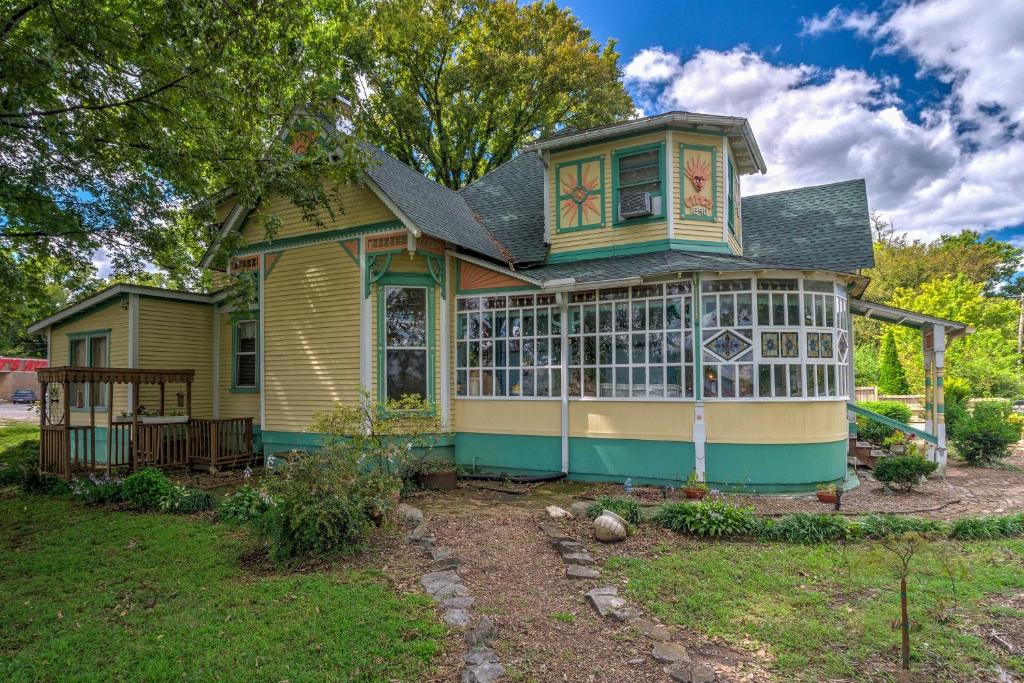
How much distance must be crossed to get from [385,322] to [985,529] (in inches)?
345

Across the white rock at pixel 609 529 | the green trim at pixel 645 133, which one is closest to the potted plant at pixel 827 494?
the white rock at pixel 609 529

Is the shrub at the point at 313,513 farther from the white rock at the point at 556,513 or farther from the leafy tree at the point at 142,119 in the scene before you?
the leafy tree at the point at 142,119

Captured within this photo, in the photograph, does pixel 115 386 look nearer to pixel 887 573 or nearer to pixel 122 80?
pixel 122 80

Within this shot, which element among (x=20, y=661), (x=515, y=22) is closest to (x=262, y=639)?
(x=20, y=661)

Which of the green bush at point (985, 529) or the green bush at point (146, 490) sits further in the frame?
the green bush at point (146, 490)

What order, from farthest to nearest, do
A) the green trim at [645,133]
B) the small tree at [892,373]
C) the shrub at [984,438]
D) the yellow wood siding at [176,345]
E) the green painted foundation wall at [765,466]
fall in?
the small tree at [892,373] → the yellow wood siding at [176,345] → the shrub at [984,438] → the green trim at [645,133] → the green painted foundation wall at [765,466]

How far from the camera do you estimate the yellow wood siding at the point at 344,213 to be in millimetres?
10141

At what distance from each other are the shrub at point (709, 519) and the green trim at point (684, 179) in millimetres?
5393

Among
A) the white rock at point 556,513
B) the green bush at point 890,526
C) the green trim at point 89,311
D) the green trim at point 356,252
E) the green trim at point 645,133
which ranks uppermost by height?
the green trim at point 645,133

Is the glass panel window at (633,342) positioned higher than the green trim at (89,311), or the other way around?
the green trim at (89,311)

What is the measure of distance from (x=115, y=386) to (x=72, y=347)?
2.10 meters

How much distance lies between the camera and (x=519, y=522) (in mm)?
6965

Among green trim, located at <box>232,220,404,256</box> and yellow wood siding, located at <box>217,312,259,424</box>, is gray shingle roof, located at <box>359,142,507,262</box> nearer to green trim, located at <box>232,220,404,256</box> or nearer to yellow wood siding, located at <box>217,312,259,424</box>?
green trim, located at <box>232,220,404,256</box>

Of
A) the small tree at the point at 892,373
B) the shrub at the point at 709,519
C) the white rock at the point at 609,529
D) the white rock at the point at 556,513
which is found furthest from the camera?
the small tree at the point at 892,373
